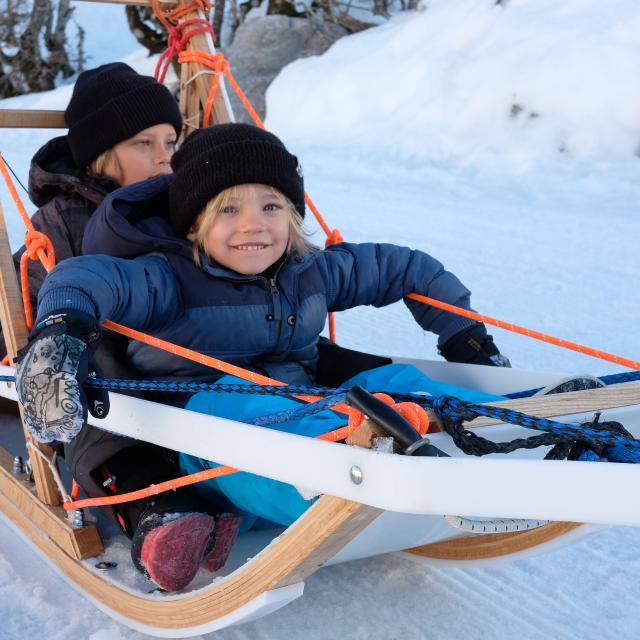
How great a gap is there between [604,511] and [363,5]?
9814mm

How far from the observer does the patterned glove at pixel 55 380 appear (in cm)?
122

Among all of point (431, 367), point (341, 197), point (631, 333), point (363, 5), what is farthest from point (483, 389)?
point (363, 5)

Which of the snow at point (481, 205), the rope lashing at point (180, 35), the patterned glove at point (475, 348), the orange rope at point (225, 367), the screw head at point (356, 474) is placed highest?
the rope lashing at point (180, 35)

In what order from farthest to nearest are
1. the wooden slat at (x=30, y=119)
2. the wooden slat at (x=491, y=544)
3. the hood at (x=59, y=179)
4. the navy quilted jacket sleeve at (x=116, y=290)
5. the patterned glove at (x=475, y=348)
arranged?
the wooden slat at (x=30, y=119) < the hood at (x=59, y=179) < the patterned glove at (x=475, y=348) < the wooden slat at (x=491, y=544) < the navy quilted jacket sleeve at (x=116, y=290)

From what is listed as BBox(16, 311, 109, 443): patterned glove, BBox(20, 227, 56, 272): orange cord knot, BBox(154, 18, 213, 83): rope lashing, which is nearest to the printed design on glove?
BBox(16, 311, 109, 443): patterned glove

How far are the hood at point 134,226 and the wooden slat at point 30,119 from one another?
612mm

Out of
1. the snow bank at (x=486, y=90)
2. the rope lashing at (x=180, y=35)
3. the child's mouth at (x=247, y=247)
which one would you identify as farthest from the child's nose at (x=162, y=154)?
the snow bank at (x=486, y=90)

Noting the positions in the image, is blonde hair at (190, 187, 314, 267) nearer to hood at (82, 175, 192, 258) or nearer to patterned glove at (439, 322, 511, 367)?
hood at (82, 175, 192, 258)

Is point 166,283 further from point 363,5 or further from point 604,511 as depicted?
point 363,5

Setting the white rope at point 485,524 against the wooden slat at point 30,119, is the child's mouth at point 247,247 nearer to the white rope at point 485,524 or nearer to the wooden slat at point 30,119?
the white rope at point 485,524

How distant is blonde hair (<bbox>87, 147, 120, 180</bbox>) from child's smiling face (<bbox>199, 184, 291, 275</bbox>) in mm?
693

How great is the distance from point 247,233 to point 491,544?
0.75m

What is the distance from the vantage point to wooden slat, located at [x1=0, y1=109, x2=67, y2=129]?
7.24ft

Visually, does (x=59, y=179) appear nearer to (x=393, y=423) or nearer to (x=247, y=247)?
(x=247, y=247)
